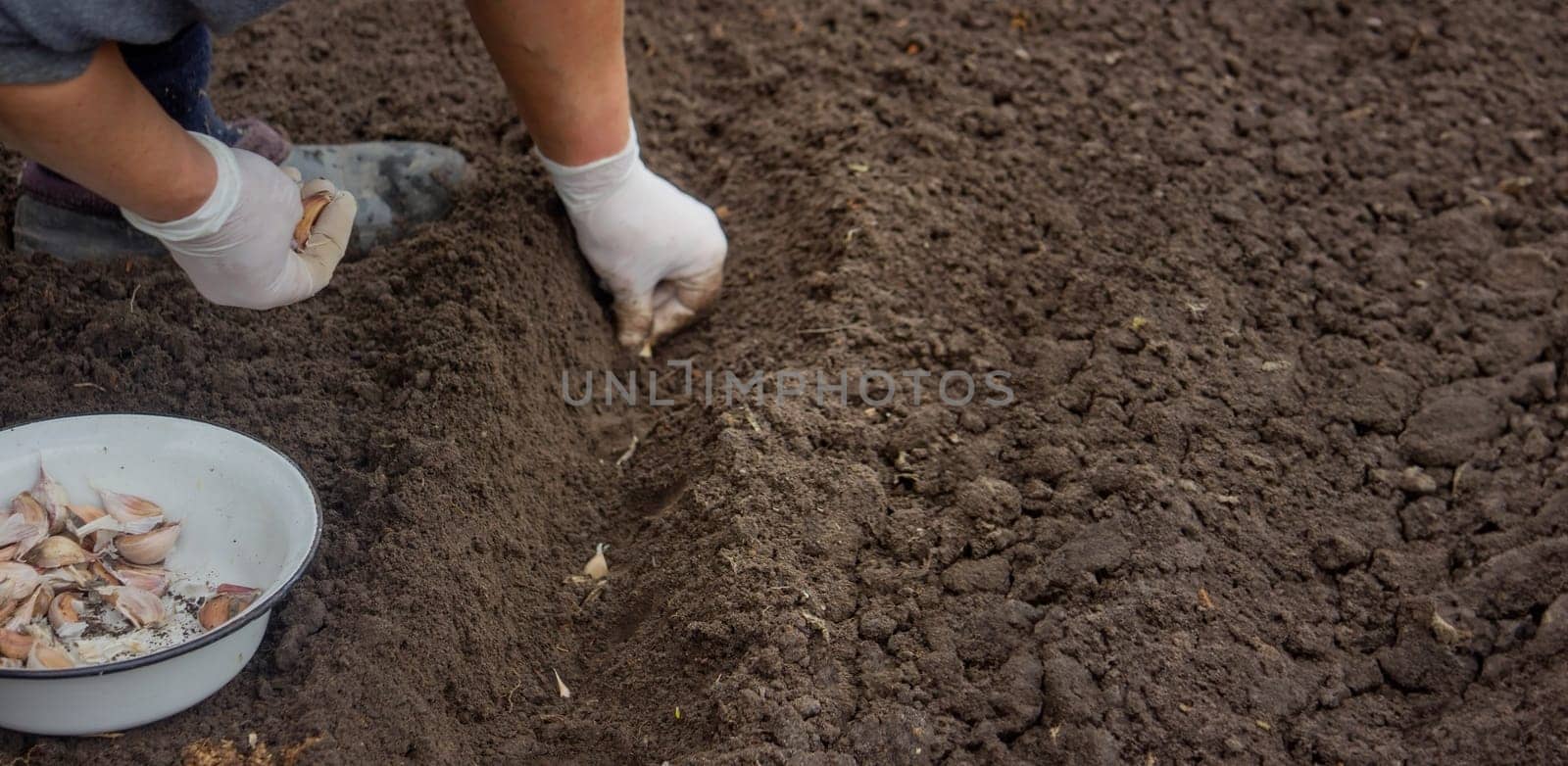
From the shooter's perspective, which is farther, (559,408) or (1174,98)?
(1174,98)

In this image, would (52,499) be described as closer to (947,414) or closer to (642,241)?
(642,241)

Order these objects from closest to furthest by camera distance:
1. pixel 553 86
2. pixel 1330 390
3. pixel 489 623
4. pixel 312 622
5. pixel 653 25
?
pixel 312 622 → pixel 489 623 → pixel 553 86 → pixel 1330 390 → pixel 653 25

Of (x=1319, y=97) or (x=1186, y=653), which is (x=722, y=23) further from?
(x=1186, y=653)

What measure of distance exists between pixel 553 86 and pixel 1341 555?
4.75 feet

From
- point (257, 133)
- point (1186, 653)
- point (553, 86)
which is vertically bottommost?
point (1186, 653)

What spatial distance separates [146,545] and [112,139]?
0.56 metres

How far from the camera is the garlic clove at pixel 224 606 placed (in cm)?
167

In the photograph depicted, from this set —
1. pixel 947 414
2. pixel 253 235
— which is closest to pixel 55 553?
pixel 253 235

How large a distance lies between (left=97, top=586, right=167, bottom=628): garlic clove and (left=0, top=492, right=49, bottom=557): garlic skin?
11 cm

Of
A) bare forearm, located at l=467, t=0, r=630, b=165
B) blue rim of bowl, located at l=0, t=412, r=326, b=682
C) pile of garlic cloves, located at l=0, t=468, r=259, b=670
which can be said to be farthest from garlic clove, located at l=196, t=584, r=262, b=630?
bare forearm, located at l=467, t=0, r=630, b=165

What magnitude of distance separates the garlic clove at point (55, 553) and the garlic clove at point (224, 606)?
177 mm

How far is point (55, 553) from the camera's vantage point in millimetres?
1663

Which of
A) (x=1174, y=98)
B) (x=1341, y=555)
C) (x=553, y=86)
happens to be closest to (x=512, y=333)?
(x=553, y=86)

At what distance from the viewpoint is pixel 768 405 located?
210 cm
